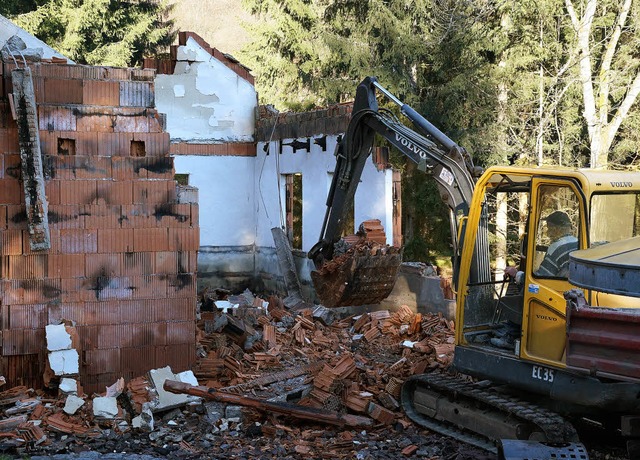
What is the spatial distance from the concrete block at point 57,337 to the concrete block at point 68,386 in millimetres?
395

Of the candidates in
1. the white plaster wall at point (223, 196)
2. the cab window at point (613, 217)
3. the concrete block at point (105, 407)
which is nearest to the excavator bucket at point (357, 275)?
the concrete block at point (105, 407)

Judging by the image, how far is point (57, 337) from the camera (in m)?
8.89

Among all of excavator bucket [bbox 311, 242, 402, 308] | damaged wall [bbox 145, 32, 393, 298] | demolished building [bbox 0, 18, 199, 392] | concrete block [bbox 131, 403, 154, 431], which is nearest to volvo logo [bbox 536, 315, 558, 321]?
concrete block [bbox 131, 403, 154, 431]

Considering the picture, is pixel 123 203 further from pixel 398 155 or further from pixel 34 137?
pixel 398 155

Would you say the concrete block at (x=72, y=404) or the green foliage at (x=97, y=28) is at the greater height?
the green foliage at (x=97, y=28)

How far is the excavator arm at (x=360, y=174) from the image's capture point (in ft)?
29.0

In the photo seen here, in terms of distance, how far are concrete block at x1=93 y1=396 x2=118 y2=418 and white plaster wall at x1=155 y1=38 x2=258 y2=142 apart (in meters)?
11.1

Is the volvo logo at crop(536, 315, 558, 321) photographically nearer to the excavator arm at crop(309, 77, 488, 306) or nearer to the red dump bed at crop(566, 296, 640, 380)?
the red dump bed at crop(566, 296, 640, 380)

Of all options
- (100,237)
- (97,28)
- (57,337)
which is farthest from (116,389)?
(97,28)

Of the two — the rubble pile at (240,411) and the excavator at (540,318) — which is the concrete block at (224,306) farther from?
the excavator at (540,318)

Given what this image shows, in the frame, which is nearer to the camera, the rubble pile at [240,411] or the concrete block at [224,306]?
the rubble pile at [240,411]

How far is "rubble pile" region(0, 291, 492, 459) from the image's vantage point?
7832 mm

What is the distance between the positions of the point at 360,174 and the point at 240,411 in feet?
13.5

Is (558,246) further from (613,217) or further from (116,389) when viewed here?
(116,389)
